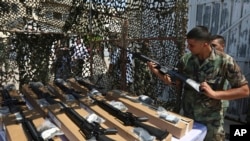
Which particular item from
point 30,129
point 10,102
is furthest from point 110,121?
point 10,102

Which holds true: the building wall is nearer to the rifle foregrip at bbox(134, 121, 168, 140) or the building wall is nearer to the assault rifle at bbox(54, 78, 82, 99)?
the assault rifle at bbox(54, 78, 82, 99)

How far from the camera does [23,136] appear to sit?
1.67m

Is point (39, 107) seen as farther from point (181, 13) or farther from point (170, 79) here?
point (181, 13)

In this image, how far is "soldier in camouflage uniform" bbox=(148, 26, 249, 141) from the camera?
7.62 feet

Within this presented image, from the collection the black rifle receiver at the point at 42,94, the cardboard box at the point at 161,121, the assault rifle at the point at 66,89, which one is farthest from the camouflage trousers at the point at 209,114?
the black rifle receiver at the point at 42,94

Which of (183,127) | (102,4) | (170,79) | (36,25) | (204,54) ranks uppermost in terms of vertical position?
(102,4)

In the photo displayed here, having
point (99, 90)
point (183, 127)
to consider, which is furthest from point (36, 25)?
point (183, 127)

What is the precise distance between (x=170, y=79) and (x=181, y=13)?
149 cm

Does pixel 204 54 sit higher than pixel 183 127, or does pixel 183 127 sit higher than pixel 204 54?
pixel 204 54

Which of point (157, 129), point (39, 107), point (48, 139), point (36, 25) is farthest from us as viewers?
point (36, 25)

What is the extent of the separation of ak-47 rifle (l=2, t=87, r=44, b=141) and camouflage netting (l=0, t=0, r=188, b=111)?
1109 mm

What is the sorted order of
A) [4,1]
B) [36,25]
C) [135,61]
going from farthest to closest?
[135,61] < [36,25] < [4,1]

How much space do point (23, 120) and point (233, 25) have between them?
177 inches

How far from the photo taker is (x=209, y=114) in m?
2.45
